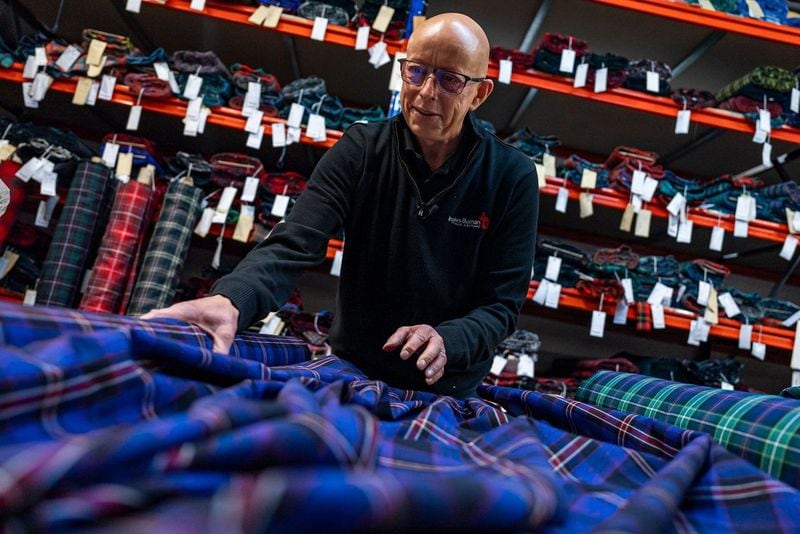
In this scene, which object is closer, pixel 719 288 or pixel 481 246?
pixel 481 246

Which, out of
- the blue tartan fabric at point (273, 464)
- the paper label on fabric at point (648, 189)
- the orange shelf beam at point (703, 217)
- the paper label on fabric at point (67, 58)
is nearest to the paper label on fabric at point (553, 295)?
the orange shelf beam at point (703, 217)

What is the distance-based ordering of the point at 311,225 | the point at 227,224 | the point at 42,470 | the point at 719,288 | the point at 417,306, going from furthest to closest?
1. the point at 719,288
2. the point at 227,224
3. the point at 417,306
4. the point at 311,225
5. the point at 42,470

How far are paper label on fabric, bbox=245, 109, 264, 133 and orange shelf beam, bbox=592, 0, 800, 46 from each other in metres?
1.67

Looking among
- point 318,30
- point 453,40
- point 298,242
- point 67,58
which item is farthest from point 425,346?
point 67,58

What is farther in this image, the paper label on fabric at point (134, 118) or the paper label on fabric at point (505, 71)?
the paper label on fabric at point (505, 71)

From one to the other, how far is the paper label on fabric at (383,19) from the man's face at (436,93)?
139 cm

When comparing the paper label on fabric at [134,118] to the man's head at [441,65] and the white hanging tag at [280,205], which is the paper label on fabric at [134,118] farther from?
the man's head at [441,65]

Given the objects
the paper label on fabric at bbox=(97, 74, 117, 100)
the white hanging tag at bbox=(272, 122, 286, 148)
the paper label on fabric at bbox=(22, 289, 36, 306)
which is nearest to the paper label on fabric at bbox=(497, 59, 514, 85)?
the white hanging tag at bbox=(272, 122, 286, 148)

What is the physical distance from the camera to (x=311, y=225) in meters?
1.09

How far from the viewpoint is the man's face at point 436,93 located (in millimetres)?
1151

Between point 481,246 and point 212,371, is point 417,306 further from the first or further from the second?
point 212,371

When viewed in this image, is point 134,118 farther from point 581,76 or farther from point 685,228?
point 685,228

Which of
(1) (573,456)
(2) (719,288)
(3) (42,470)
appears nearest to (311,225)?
(1) (573,456)

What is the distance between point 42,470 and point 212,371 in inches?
12.7
